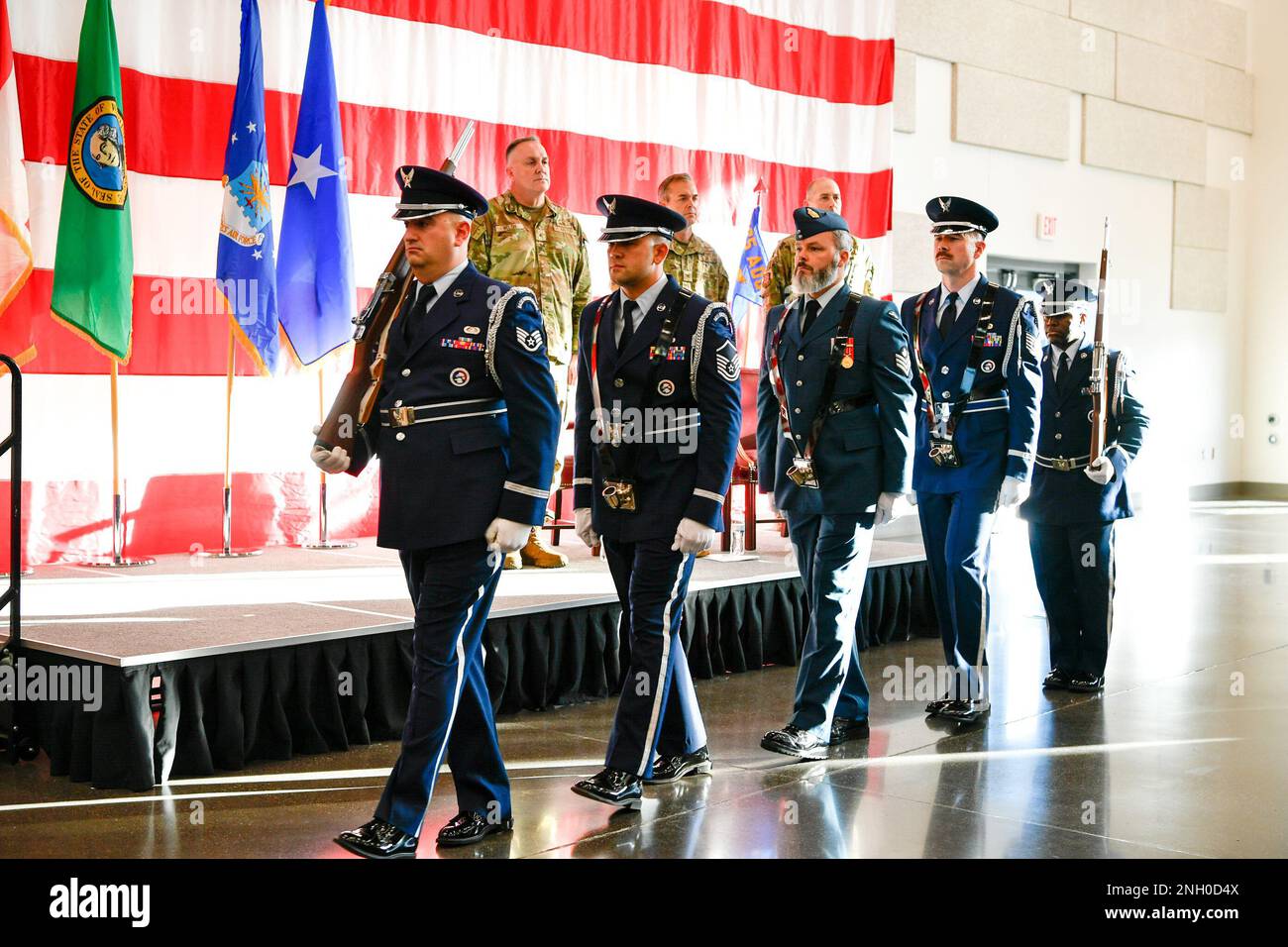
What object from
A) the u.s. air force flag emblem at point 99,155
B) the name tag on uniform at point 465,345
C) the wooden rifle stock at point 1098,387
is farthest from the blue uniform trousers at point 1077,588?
the u.s. air force flag emblem at point 99,155

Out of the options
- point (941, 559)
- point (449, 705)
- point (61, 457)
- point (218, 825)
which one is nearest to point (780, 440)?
point (941, 559)

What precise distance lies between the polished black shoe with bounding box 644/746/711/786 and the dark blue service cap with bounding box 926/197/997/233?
191 cm

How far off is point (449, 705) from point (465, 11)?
4.88m

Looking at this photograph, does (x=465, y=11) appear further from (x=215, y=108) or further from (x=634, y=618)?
(x=634, y=618)

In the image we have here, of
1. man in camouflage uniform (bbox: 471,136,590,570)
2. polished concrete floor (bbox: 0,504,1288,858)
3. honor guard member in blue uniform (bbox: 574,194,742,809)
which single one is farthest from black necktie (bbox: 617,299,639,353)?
man in camouflage uniform (bbox: 471,136,590,570)

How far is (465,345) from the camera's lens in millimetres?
3266

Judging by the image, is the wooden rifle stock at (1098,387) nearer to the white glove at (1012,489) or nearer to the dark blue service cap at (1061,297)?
the dark blue service cap at (1061,297)

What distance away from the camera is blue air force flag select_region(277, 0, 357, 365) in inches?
238

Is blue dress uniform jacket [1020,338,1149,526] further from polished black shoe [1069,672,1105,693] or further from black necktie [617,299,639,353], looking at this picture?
black necktie [617,299,639,353]

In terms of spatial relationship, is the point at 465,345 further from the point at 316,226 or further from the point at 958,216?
the point at 316,226

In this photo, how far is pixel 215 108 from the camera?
619 centimetres

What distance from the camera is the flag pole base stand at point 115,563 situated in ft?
18.8

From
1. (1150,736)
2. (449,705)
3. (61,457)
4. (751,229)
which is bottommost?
(1150,736)

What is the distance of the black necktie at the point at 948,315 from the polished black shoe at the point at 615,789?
198 cm
